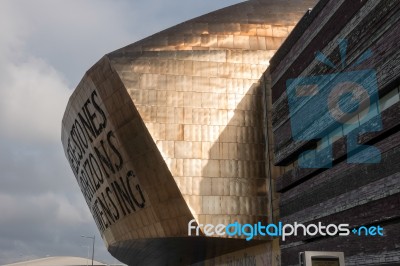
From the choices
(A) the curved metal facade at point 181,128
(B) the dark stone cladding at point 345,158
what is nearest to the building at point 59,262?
(A) the curved metal facade at point 181,128

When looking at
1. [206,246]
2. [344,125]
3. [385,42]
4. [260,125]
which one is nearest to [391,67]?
[385,42]

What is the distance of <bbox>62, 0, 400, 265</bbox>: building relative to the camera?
2203cm

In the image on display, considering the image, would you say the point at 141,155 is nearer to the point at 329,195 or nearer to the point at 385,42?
the point at 329,195

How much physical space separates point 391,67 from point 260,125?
11404 mm

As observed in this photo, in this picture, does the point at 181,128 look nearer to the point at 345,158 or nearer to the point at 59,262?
the point at 345,158

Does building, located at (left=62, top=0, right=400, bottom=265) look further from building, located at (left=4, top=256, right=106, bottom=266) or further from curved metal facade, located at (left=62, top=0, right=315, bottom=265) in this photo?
building, located at (left=4, top=256, right=106, bottom=266)

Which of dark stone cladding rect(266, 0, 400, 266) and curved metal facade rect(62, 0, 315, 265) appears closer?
dark stone cladding rect(266, 0, 400, 266)

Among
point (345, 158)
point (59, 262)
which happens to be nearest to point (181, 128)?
point (345, 158)

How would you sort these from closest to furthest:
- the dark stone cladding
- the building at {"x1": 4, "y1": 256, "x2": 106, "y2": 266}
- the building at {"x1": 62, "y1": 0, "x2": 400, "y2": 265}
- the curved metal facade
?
the dark stone cladding, the building at {"x1": 62, "y1": 0, "x2": 400, "y2": 265}, the curved metal facade, the building at {"x1": 4, "y1": 256, "x2": 106, "y2": 266}

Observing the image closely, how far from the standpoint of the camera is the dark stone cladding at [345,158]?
16.0 meters

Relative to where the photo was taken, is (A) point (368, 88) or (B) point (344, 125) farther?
(B) point (344, 125)

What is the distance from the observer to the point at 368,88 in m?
17.6

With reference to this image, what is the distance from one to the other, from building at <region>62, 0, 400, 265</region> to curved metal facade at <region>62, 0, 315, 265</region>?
0.19ft

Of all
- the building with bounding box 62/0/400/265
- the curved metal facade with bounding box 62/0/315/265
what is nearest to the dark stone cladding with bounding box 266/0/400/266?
the building with bounding box 62/0/400/265
